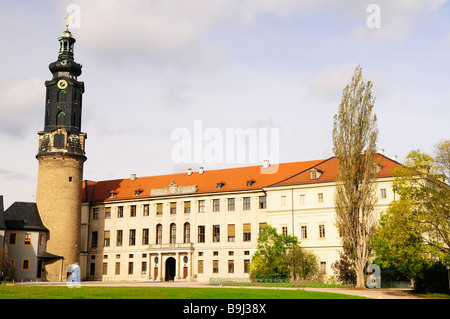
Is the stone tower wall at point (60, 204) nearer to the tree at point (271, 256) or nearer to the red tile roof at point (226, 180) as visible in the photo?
the red tile roof at point (226, 180)

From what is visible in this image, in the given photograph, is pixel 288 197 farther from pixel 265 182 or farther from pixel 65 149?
pixel 65 149

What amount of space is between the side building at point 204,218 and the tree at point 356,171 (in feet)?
34.0

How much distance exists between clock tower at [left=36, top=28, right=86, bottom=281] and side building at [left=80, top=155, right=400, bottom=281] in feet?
21.9

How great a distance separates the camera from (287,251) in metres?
54.4

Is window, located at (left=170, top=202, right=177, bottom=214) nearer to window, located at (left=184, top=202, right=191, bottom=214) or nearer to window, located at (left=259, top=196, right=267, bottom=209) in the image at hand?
window, located at (left=184, top=202, right=191, bottom=214)

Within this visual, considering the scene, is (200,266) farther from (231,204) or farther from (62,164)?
(62,164)

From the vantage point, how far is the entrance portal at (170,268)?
67188 mm

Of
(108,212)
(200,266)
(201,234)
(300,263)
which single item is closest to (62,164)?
(108,212)

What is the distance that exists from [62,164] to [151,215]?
43.8ft

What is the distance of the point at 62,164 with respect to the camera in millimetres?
65750

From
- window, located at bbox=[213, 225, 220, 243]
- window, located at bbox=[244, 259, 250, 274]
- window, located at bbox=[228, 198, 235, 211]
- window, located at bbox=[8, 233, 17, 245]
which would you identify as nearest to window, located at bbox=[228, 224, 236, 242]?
window, located at bbox=[213, 225, 220, 243]

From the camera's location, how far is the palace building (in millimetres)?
57656

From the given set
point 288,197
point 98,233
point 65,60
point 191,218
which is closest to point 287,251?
point 288,197

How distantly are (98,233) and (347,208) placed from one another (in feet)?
134
